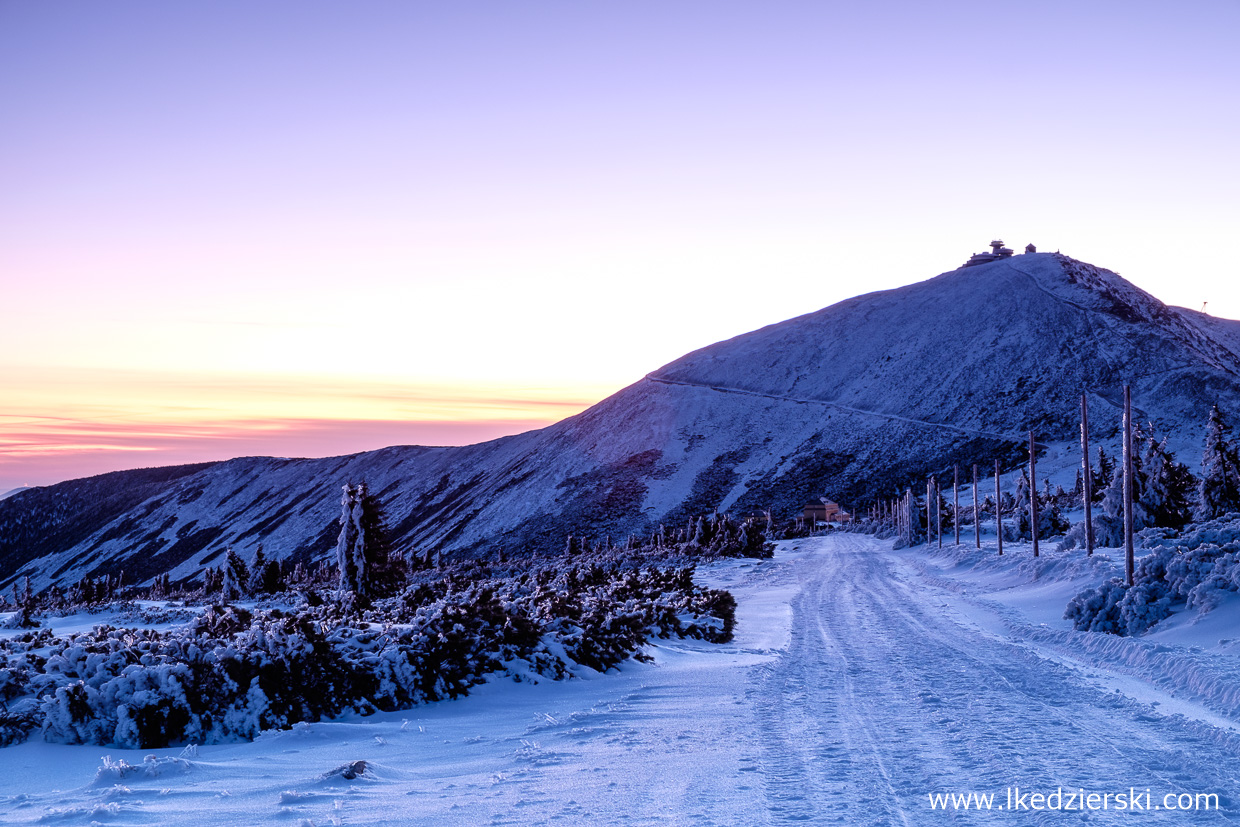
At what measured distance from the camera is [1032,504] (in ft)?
114

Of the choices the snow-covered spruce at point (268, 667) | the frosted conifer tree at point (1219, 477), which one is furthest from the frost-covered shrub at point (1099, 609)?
the frosted conifer tree at point (1219, 477)

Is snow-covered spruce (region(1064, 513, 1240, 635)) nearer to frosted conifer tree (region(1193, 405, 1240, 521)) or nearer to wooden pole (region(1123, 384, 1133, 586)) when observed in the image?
wooden pole (region(1123, 384, 1133, 586))

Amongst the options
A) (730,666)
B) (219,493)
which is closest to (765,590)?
(730,666)

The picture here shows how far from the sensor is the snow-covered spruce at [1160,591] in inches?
610

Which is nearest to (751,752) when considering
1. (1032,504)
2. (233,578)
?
(1032,504)

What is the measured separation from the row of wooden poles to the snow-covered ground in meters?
7.60

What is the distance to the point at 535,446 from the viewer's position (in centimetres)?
15212

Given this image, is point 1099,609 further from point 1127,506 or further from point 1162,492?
point 1162,492

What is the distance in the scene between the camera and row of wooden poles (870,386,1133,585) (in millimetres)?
22109

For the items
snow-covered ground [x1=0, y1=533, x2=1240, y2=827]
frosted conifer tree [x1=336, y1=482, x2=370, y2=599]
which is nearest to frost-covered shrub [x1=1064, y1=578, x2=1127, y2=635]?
snow-covered ground [x1=0, y1=533, x2=1240, y2=827]

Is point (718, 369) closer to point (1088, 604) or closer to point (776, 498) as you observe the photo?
point (776, 498)

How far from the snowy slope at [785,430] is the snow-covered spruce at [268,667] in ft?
295

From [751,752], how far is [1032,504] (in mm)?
30348

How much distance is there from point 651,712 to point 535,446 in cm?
14242
